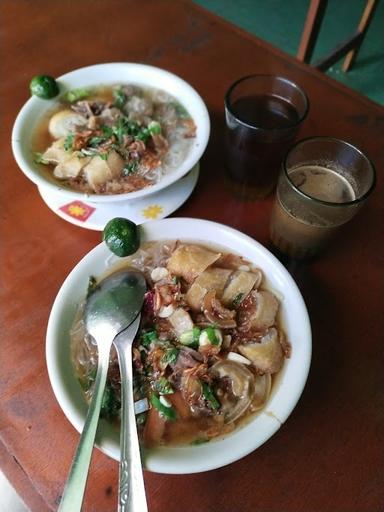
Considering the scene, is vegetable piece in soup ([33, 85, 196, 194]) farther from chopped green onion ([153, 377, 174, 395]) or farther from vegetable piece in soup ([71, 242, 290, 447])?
chopped green onion ([153, 377, 174, 395])

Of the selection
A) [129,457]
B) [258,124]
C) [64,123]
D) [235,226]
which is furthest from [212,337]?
[64,123]

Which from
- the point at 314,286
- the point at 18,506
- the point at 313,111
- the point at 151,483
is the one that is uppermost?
the point at 313,111

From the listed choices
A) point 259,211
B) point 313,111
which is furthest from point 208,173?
point 313,111

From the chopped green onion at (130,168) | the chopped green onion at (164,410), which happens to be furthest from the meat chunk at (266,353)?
the chopped green onion at (130,168)

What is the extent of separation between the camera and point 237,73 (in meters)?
1.76

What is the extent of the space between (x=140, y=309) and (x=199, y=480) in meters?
0.41

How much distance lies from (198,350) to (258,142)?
25.4 inches

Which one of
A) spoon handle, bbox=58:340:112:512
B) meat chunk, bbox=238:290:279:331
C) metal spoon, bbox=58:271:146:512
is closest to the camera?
spoon handle, bbox=58:340:112:512

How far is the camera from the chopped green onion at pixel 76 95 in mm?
1541

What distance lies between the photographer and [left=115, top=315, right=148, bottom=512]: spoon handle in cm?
78

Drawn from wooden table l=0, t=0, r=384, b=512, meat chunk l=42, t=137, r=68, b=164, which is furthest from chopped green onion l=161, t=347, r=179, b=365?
meat chunk l=42, t=137, r=68, b=164

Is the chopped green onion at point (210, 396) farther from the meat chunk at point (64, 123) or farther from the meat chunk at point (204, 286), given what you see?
the meat chunk at point (64, 123)

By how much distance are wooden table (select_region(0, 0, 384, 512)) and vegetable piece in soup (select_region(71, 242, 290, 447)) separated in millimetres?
139

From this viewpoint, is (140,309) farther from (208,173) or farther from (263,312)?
(208,173)
